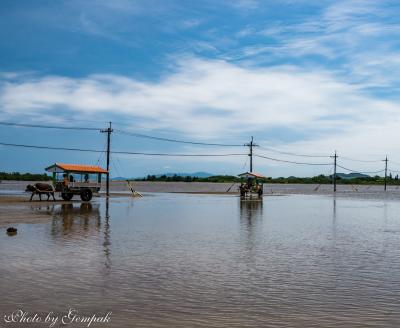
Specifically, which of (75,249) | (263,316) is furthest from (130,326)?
(75,249)

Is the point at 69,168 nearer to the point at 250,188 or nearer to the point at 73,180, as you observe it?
the point at 73,180

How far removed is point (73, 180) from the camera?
35719 mm

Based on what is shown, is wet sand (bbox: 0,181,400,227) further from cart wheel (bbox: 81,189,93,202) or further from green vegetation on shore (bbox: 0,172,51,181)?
green vegetation on shore (bbox: 0,172,51,181)

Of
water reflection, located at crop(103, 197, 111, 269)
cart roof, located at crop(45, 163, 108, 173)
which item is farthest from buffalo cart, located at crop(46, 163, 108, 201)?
water reflection, located at crop(103, 197, 111, 269)

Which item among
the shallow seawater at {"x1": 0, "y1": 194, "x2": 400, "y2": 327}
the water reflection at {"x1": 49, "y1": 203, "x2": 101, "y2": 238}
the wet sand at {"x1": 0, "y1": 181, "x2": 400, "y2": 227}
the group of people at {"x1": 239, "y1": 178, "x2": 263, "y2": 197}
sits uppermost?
the group of people at {"x1": 239, "y1": 178, "x2": 263, "y2": 197}

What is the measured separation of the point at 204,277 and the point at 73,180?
2792 cm

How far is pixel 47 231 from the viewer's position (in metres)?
16.8

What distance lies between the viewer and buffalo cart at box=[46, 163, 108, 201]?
1384 inches

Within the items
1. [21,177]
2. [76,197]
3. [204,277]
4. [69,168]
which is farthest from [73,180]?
[21,177]

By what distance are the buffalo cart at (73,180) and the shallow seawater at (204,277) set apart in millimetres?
18021

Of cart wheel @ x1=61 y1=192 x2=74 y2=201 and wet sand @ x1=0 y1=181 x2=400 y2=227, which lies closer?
wet sand @ x1=0 y1=181 x2=400 y2=227

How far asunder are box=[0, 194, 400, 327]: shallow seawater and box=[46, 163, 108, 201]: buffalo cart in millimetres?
18021

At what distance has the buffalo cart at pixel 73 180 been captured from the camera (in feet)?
115

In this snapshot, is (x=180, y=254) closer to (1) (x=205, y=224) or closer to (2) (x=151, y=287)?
(2) (x=151, y=287)
